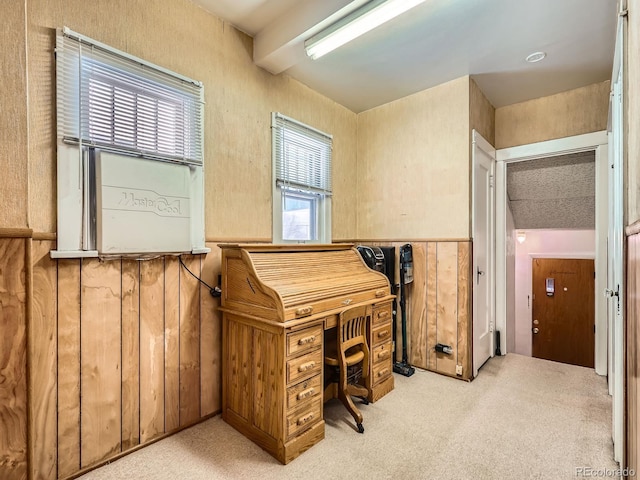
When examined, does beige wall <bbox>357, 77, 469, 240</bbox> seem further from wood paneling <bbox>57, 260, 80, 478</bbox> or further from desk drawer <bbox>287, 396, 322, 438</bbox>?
wood paneling <bbox>57, 260, 80, 478</bbox>

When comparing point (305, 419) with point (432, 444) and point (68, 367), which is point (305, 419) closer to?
point (432, 444)

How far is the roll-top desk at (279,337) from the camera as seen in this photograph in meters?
1.90

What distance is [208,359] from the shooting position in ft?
7.72

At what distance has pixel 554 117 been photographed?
3.31 meters

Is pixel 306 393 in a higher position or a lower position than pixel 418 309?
lower

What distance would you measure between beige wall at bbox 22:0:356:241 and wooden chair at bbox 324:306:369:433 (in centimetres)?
102

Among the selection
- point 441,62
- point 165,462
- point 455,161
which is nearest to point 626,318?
point 455,161

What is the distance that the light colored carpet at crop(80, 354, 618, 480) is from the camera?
5.91 feet

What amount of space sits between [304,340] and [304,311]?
0.60 ft

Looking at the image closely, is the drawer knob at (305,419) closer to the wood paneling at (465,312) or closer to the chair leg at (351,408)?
the chair leg at (351,408)

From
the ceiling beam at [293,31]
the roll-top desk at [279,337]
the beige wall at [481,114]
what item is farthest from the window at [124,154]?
the beige wall at [481,114]

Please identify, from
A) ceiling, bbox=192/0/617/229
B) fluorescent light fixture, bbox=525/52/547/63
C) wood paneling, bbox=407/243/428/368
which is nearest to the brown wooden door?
ceiling, bbox=192/0/617/229

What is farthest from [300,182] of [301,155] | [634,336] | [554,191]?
[554,191]

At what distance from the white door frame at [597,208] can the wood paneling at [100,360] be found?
3.72 m
